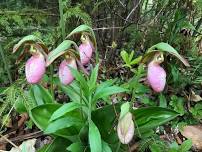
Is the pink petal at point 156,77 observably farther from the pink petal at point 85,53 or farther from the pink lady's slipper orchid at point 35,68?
the pink lady's slipper orchid at point 35,68

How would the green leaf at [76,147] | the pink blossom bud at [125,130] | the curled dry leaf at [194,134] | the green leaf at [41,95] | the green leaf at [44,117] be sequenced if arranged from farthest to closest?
the curled dry leaf at [194,134] → the green leaf at [41,95] → the green leaf at [44,117] → the green leaf at [76,147] → the pink blossom bud at [125,130]

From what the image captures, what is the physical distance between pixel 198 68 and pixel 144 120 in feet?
2.46

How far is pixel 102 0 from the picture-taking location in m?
2.36

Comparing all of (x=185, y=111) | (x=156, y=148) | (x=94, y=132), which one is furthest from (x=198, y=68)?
(x=94, y=132)

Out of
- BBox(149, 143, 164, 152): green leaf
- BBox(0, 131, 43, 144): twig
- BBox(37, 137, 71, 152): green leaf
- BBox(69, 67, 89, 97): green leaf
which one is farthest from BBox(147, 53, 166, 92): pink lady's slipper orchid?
BBox(0, 131, 43, 144): twig

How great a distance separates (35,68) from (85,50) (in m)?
0.23

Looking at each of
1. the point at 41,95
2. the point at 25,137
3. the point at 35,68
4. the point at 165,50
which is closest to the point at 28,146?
the point at 25,137

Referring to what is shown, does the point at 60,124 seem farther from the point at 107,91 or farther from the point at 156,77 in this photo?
the point at 156,77

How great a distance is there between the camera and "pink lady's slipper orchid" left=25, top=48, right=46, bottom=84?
4.67ft

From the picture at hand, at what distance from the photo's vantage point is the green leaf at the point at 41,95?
5.72ft

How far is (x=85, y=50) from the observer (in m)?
1.55

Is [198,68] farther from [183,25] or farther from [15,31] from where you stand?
[15,31]

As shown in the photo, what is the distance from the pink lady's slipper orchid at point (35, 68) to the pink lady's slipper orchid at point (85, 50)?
16 centimetres

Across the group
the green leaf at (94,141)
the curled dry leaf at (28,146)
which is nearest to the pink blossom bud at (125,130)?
the green leaf at (94,141)
